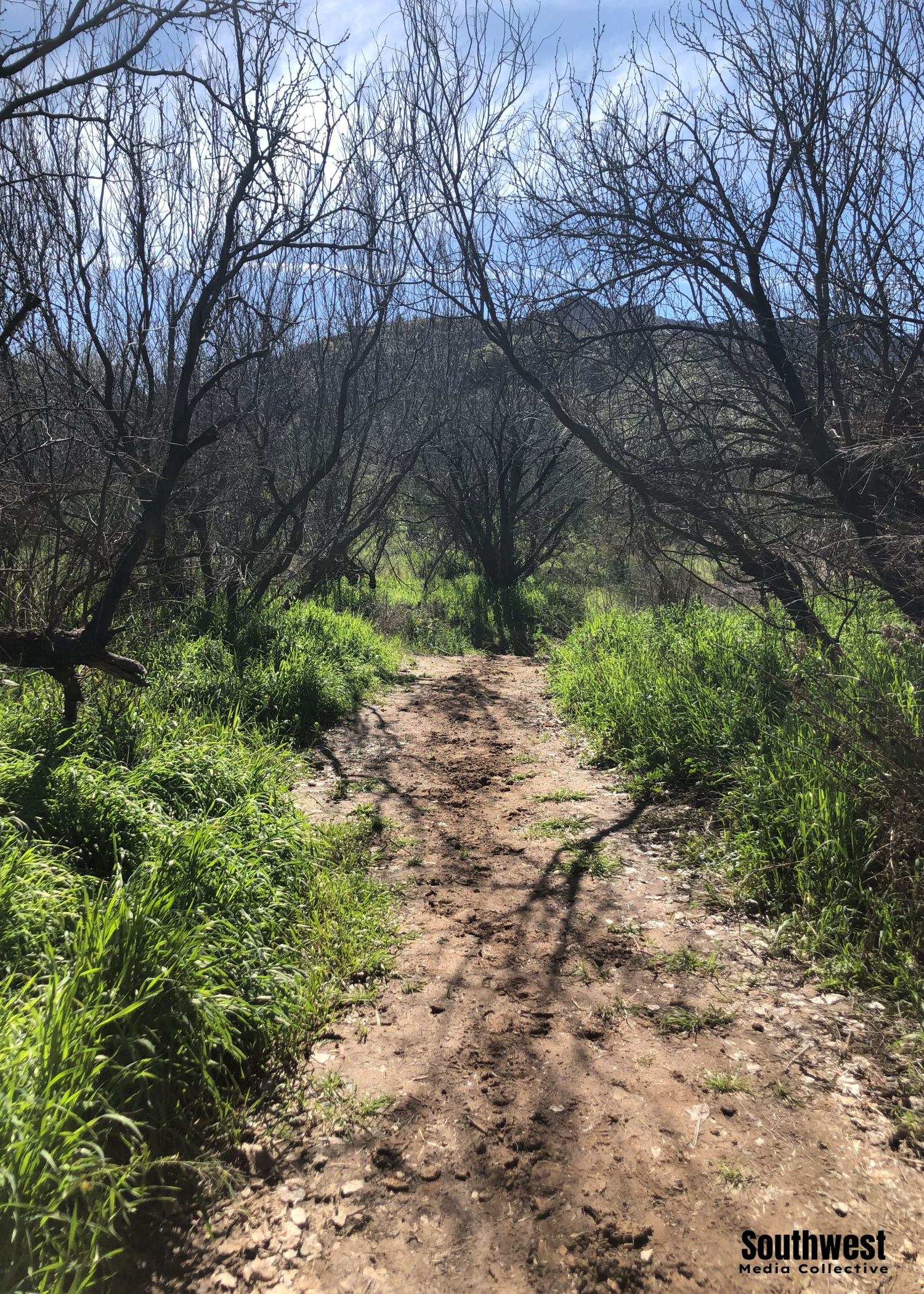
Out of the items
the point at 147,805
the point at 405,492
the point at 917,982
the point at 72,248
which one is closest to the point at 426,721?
the point at 147,805

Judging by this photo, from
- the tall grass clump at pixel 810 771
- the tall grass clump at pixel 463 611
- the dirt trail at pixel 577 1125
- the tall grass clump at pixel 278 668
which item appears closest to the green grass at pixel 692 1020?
the dirt trail at pixel 577 1125

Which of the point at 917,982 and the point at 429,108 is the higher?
the point at 429,108

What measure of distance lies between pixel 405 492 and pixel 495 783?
43.2 ft

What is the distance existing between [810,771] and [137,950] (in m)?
3.36

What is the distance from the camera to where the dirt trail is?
6.27 feet

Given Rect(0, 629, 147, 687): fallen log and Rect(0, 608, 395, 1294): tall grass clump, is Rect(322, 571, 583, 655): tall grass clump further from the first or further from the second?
Rect(0, 608, 395, 1294): tall grass clump

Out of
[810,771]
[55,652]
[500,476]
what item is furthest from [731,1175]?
[500,476]

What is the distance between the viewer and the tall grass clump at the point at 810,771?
3.16 m

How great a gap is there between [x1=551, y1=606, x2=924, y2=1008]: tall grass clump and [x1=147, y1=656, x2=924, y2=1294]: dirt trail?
30 cm

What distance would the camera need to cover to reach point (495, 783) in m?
5.66

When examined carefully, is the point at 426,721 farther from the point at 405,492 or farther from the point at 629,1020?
the point at 405,492

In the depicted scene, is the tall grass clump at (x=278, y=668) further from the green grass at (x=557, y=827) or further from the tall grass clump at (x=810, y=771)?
the tall grass clump at (x=810, y=771)

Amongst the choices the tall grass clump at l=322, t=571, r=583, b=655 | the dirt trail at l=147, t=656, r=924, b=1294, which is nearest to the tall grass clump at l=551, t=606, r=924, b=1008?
the dirt trail at l=147, t=656, r=924, b=1294

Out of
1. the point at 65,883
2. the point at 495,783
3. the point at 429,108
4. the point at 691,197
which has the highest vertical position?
the point at 429,108
